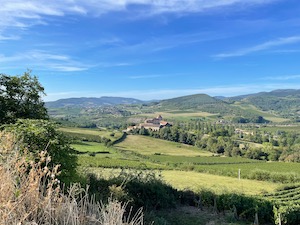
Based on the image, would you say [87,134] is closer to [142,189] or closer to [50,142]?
[142,189]

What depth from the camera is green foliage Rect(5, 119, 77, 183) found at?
7.99 metres

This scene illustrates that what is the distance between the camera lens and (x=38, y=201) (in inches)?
90.7

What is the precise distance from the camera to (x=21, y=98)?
16.9m

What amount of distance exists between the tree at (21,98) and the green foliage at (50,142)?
7.31 metres

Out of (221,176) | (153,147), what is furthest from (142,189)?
(153,147)

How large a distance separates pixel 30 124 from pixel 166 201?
9121 mm

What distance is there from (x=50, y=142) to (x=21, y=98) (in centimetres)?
1039

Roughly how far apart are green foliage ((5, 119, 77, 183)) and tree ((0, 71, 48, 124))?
7.31 metres

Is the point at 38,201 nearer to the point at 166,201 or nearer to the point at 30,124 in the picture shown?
the point at 30,124

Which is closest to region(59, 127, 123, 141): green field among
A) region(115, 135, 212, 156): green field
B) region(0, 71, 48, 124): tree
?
region(115, 135, 212, 156): green field

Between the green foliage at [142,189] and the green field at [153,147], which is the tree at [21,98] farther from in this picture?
the green field at [153,147]

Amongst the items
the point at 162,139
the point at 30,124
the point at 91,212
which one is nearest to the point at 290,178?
the point at 30,124

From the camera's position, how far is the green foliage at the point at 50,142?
7.99 meters

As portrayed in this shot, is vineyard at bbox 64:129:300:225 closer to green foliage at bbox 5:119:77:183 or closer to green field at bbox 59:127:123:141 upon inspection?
green foliage at bbox 5:119:77:183
